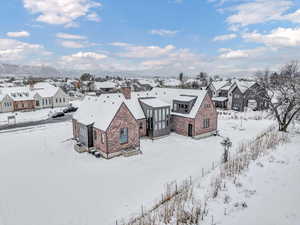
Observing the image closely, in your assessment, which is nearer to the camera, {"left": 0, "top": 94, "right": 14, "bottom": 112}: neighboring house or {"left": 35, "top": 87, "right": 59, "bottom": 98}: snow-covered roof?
{"left": 0, "top": 94, "right": 14, "bottom": 112}: neighboring house

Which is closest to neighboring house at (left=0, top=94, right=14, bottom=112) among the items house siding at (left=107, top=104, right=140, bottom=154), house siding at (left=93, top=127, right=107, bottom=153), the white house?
the white house

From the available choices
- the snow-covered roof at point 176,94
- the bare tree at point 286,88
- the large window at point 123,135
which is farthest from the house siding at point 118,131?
the bare tree at point 286,88

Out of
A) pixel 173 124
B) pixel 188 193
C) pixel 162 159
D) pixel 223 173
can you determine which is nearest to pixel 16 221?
pixel 188 193

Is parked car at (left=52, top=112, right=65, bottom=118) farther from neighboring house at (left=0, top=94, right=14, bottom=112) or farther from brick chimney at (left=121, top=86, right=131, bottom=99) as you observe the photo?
brick chimney at (left=121, top=86, right=131, bottom=99)

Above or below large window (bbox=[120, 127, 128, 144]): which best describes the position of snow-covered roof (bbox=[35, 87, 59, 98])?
above

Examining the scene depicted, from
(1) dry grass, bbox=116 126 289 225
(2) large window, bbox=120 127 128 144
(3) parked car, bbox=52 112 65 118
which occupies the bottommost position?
(1) dry grass, bbox=116 126 289 225

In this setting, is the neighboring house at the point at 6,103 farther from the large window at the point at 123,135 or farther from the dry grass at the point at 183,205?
the dry grass at the point at 183,205

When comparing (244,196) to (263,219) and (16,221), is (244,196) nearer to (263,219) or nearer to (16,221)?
(263,219)

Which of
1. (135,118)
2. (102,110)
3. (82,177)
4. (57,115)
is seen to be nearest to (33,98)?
(57,115)
